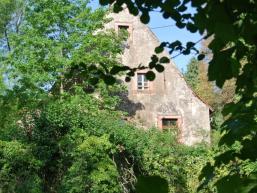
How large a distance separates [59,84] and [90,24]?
2.60 meters

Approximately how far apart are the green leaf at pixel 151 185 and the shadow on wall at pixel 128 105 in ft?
68.9

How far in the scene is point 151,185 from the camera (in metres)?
1.61

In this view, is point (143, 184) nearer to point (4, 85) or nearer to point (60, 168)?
point (60, 168)

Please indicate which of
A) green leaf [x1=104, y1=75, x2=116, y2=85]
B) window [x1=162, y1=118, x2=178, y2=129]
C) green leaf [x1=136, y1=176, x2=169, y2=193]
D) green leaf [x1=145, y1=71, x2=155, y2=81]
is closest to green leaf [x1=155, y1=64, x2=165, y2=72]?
green leaf [x1=145, y1=71, x2=155, y2=81]

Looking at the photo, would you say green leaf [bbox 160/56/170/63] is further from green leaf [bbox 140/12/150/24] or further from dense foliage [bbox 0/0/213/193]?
dense foliage [bbox 0/0/213/193]

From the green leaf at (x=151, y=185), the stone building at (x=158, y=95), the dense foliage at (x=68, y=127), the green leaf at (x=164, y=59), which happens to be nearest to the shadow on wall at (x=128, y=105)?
the stone building at (x=158, y=95)

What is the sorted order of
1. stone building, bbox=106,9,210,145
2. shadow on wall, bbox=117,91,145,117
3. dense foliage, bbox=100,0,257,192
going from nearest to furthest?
dense foliage, bbox=100,0,257,192 < shadow on wall, bbox=117,91,145,117 < stone building, bbox=106,9,210,145

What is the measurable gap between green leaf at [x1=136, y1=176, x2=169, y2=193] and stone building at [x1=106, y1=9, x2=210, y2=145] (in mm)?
21414

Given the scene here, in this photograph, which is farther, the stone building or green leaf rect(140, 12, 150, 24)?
the stone building

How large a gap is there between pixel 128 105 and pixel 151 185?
21.4 m

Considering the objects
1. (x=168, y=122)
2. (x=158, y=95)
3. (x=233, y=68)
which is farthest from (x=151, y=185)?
(x=168, y=122)

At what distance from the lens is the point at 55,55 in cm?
2014

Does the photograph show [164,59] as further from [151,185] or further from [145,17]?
[151,185]

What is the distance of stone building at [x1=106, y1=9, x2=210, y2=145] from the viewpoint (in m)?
23.3
